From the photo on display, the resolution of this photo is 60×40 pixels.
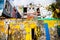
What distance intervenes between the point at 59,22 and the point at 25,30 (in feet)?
1.39

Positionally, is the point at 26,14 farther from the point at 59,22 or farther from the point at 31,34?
the point at 59,22

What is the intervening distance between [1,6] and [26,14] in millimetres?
331

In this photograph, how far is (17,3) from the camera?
2020 millimetres

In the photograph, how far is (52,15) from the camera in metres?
1.96

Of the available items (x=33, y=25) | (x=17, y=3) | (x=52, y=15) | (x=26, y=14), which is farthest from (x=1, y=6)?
(x=52, y=15)

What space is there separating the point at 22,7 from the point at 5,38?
0.44m

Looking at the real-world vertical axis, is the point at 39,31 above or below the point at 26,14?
below

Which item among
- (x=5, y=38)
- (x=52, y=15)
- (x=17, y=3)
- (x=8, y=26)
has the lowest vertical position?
(x=5, y=38)

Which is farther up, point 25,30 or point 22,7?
point 22,7

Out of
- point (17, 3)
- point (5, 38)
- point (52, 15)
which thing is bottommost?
point (5, 38)

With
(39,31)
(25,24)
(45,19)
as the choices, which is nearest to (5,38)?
(25,24)

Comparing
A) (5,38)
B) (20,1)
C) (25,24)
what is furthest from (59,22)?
(5,38)

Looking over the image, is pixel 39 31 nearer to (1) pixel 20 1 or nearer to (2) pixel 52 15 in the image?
(2) pixel 52 15

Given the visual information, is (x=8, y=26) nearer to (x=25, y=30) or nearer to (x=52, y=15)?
(x=25, y=30)
